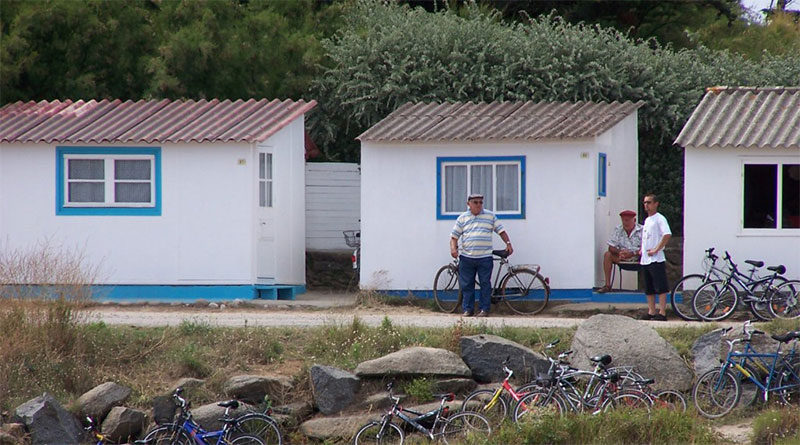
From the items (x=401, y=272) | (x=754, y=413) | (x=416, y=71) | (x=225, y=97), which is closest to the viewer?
(x=754, y=413)

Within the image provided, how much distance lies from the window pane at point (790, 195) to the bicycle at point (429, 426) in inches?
272

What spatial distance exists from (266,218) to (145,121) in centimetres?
262

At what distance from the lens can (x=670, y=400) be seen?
13.5m

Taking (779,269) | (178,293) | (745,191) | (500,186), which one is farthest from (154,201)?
(779,269)

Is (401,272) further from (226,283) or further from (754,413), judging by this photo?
(754,413)

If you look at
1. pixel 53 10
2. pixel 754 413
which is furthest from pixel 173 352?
pixel 53 10

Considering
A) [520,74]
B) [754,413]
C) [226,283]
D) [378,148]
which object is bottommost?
[754,413]

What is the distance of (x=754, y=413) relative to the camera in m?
13.3

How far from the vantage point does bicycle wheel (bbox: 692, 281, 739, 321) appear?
55.1ft

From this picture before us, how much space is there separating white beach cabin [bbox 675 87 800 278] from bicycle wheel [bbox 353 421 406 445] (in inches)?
259

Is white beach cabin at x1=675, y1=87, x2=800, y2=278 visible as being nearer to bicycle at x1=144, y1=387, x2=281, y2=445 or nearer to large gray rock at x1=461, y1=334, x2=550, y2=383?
large gray rock at x1=461, y1=334, x2=550, y2=383

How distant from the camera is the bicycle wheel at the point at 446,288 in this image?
18.5 meters

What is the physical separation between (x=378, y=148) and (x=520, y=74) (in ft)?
16.2

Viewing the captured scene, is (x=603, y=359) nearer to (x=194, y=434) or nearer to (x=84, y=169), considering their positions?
(x=194, y=434)
